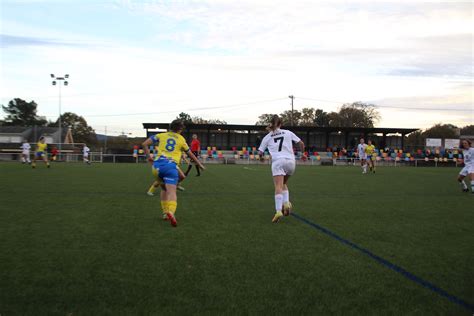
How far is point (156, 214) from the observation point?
838 centimetres

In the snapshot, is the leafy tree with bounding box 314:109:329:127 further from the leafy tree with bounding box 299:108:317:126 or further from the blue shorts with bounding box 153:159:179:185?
the blue shorts with bounding box 153:159:179:185

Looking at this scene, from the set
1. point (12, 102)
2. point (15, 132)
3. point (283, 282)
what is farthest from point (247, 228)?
point (12, 102)

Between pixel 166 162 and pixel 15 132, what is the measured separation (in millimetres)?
75502

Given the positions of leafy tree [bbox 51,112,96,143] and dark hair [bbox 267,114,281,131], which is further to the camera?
leafy tree [bbox 51,112,96,143]

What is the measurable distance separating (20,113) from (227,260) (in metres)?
110

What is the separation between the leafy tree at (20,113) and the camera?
330 ft

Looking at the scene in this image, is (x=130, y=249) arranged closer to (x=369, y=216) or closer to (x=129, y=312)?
(x=129, y=312)

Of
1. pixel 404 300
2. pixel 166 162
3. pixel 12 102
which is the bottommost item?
pixel 404 300

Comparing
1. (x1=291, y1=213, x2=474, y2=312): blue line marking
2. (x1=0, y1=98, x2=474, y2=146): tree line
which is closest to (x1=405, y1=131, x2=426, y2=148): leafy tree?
(x1=0, y1=98, x2=474, y2=146): tree line

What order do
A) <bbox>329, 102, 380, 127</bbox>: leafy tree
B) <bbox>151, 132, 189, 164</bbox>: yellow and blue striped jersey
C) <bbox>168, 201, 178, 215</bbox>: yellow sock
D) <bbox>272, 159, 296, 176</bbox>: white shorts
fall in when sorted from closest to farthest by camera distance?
1. <bbox>168, 201, 178, 215</bbox>: yellow sock
2. <bbox>151, 132, 189, 164</bbox>: yellow and blue striped jersey
3. <bbox>272, 159, 296, 176</bbox>: white shorts
4. <bbox>329, 102, 380, 127</bbox>: leafy tree

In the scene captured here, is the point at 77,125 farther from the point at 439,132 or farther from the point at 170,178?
the point at 170,178

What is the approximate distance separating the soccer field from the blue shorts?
0.80m

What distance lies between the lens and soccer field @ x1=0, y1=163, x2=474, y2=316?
11.8ft

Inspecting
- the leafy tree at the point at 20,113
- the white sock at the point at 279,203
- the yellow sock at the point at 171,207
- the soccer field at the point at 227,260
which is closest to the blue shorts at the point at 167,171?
the yellow sock at the point at 171,207
